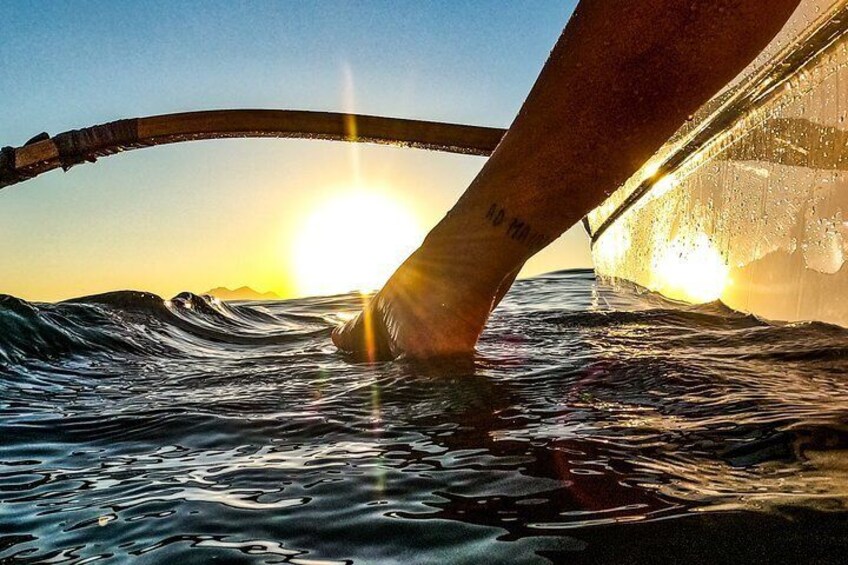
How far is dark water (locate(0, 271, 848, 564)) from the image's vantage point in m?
0.83

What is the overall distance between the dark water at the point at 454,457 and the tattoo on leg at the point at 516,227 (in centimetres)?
40

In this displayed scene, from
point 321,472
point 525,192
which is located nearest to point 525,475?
point 321,472

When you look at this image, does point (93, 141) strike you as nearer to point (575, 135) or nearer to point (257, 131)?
point (257, 131)

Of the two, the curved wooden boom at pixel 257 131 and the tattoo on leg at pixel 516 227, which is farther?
the curved wooden boom at pixel 257 131

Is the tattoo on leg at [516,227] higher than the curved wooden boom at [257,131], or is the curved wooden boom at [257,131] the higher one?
the curved wooden boom at [257,131]

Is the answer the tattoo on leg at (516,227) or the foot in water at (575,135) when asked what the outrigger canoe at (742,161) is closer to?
the foot in water at (575,135)

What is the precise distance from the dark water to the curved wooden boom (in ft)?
4.08

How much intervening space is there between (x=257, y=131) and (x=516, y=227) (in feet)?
6.53

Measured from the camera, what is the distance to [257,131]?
11.2ft

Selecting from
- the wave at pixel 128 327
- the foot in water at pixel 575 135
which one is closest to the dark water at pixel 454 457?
the foot in water at pixel 575 135

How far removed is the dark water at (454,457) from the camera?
32.6 inches

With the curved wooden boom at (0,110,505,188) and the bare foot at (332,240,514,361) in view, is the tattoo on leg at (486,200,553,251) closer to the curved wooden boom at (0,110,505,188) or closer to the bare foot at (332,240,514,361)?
the bare foot at (332,240,514,361)

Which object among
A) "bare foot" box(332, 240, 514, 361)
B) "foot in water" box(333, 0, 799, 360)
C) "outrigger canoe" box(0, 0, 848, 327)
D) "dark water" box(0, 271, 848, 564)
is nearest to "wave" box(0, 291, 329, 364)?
"dark water" box(0, 271, 848, 564)

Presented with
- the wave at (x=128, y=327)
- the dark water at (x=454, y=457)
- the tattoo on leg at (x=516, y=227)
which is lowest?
the dark water at (x=454, y=457)
